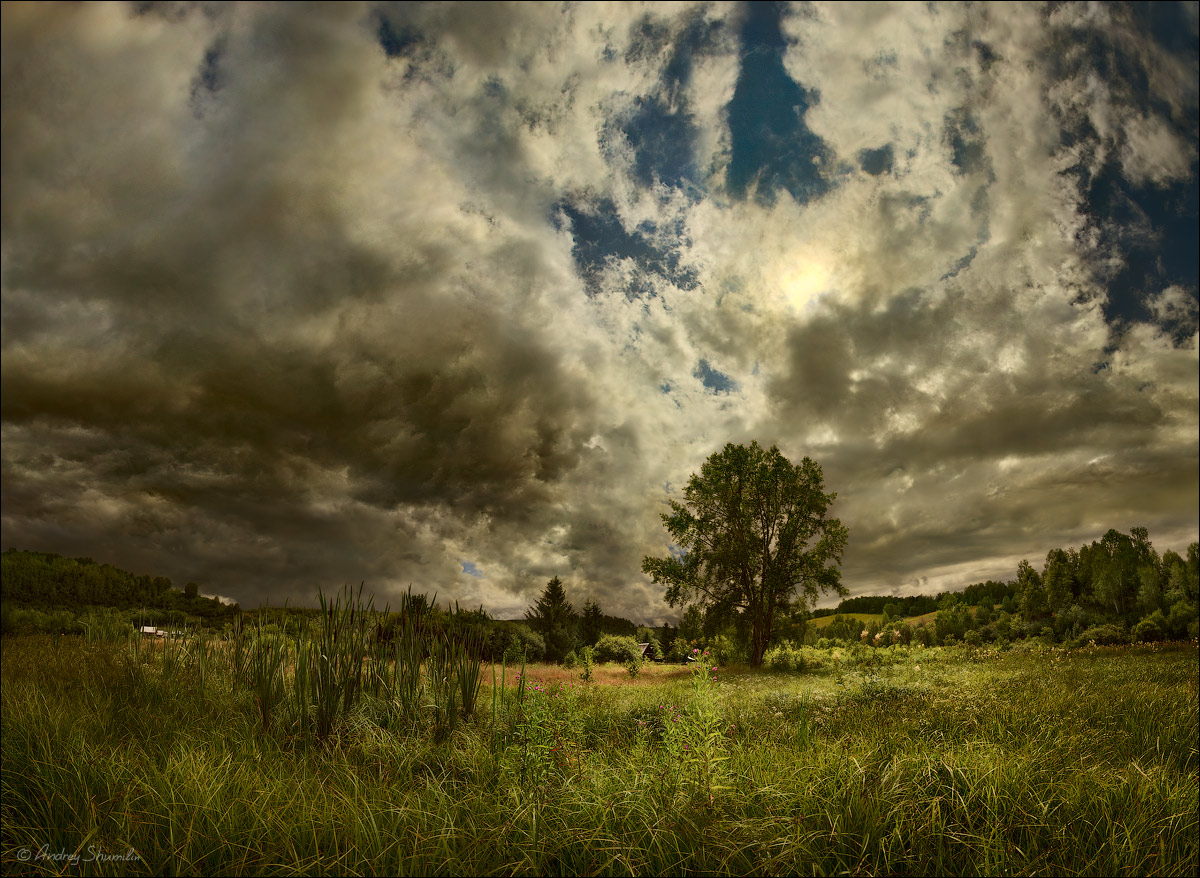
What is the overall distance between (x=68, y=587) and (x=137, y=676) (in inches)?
1055

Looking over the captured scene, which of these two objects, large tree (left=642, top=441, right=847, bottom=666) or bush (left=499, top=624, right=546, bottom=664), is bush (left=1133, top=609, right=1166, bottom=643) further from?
bush (left=499, top=624, right=546, bottom=664)

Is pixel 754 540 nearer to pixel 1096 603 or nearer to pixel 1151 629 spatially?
pixel 1151 629

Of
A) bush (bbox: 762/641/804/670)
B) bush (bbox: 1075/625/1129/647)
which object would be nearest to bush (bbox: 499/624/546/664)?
bush (bbox: 762/641/804/670)

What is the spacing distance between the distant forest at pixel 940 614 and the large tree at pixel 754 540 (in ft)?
3.64

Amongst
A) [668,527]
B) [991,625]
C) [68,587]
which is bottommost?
[991,625]

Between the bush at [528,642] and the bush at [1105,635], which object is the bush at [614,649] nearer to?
the bush at [528,642]

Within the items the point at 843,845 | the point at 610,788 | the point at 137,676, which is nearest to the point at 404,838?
the point at 610,788

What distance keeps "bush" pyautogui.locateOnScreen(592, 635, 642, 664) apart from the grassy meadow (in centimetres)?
2266

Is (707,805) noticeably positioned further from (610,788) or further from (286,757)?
(286,757)

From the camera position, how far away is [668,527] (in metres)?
26.5

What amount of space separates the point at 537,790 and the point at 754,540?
23523 millimetres

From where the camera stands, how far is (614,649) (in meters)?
29.3

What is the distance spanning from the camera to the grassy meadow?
3160 millimetres

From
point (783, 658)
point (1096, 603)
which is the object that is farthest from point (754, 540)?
point (1096, 603)
